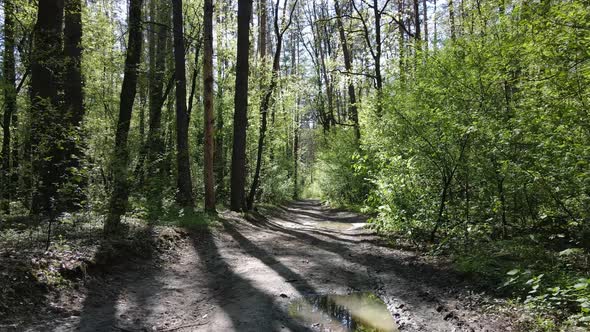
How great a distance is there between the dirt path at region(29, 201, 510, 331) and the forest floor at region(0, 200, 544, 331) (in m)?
0.01

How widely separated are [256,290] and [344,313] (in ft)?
5.03

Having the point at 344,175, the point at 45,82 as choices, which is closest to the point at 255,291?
the point at 45,82

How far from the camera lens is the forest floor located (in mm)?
4605

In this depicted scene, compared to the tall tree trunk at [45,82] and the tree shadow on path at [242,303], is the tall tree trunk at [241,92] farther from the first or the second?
the tree shadow on path at [242,303]

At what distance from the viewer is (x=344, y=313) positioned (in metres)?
5.05

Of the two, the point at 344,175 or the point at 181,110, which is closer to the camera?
the point at 181,110

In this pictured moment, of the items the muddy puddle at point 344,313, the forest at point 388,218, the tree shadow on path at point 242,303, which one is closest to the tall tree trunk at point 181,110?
the forest at point 388,218

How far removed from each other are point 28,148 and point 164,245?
11.6 ft

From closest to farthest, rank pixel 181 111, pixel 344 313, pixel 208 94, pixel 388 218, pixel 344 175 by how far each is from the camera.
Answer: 1. pixel 344 313
2. pixel 388 218
3. pixel 208 94
4. pixel 181 111
5. pixel 344 175

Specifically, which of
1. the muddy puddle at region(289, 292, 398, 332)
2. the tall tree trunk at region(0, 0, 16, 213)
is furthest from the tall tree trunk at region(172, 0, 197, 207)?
the muddy puddle at region(289, 292, 398, 332)

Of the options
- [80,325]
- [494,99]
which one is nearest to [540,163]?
[494,99]

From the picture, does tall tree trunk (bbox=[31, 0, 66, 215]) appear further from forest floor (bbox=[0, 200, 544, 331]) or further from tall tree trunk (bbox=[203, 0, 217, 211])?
tall tree trunk (bbox=[203, 0, 217, 211])

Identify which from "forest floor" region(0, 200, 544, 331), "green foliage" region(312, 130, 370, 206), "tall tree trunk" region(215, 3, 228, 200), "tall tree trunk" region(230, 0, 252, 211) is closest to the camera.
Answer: "forest floor" region(0, 200, 544, 331)

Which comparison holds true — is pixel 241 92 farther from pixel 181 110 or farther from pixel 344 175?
pixel 344 175
